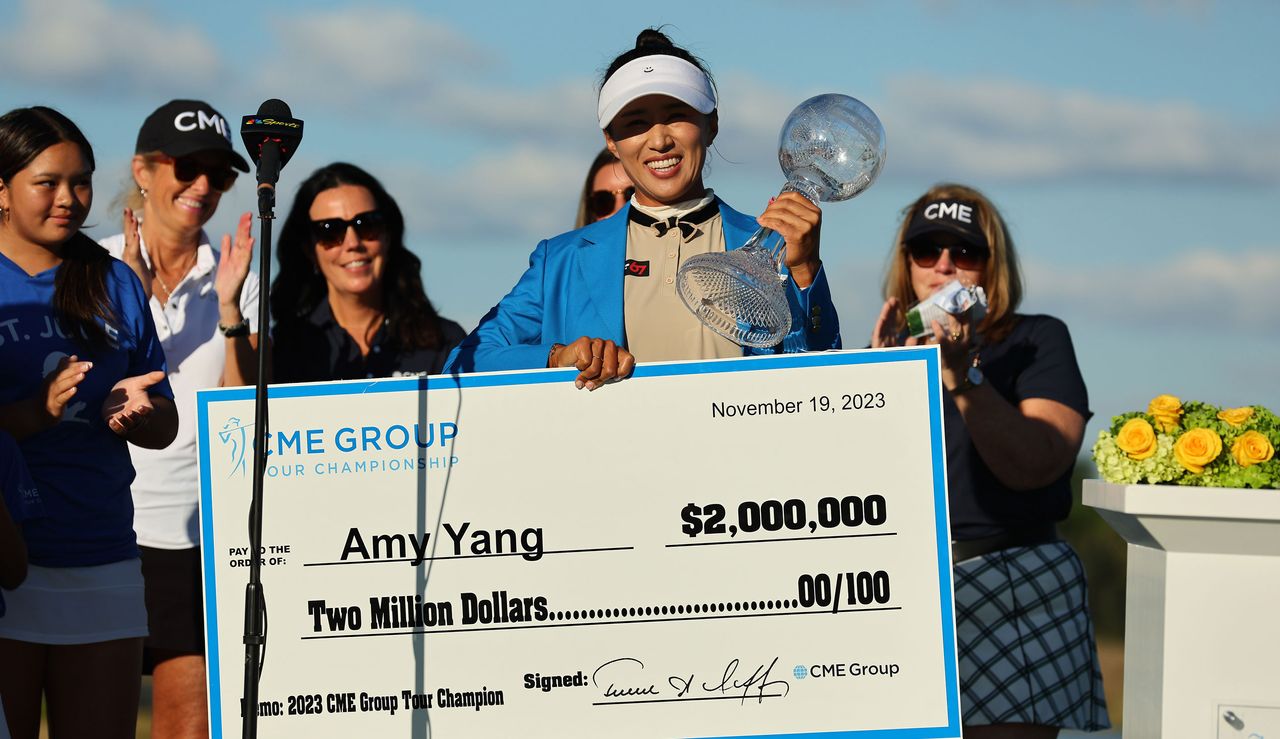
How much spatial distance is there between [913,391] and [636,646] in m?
0.95

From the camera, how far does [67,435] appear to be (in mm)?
4547

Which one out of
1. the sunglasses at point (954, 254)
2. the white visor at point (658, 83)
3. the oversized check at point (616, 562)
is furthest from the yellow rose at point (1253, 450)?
the white visor at point (658, 83)

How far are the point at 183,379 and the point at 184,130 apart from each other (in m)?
1.02

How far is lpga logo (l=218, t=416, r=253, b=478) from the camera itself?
3.83 meters

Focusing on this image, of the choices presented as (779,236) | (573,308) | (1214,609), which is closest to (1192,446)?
(1214,609)

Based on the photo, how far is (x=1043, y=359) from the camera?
4.76 metres

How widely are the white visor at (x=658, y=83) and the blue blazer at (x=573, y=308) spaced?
1.00 feet

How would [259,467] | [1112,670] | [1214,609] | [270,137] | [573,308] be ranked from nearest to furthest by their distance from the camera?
[259,467]
[270,137]
[573,308]
[1214,609]
[1112,670]

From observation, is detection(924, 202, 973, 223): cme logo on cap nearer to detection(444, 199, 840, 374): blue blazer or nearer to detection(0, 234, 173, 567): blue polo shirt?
detection(444, 199, 840, 374): blue blazer

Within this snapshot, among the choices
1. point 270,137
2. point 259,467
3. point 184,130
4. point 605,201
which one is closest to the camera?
point 259,467

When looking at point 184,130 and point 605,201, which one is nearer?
point 184,130

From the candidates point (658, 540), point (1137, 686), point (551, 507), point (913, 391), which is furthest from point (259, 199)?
point (1137, 686)

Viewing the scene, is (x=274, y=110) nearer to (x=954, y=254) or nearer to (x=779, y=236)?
(x=779, y=236)

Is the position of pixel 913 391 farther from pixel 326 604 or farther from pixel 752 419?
Answer: pixel 326 604
